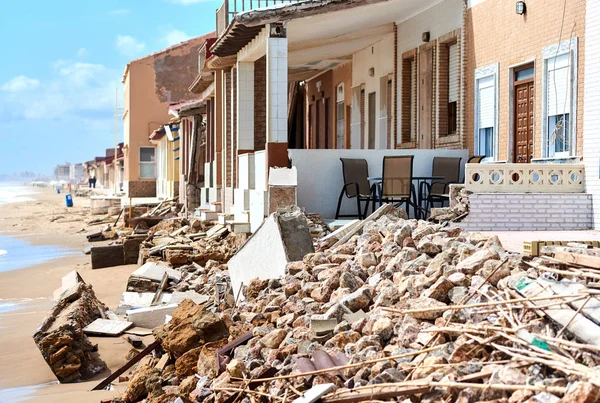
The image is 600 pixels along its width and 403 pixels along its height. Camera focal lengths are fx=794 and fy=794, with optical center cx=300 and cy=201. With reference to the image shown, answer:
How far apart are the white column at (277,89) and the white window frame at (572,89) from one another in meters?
4.22

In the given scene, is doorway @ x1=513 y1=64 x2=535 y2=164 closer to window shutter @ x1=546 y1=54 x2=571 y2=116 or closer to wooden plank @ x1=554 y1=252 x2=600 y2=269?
window shutter @ x1=546 y1=54 x2=571 y2=116

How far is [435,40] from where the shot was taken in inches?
622

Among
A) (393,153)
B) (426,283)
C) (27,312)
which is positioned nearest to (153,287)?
(27,312)

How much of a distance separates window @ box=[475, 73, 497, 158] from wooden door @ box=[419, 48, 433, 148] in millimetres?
1836

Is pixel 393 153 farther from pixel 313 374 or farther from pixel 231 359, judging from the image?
pixel 313 374

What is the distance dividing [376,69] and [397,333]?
1358 cm

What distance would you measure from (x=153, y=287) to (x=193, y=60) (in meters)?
29.4

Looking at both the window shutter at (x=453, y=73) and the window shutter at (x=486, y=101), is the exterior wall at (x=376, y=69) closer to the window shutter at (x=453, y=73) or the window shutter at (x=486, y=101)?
the window shutter at (x=453, y=73)

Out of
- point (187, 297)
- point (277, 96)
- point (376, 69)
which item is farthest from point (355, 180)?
point (376, 69)

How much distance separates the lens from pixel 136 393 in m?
7.09

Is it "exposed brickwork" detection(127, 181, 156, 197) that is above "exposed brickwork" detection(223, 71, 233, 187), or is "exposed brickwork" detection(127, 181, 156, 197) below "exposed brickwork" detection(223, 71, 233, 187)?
below

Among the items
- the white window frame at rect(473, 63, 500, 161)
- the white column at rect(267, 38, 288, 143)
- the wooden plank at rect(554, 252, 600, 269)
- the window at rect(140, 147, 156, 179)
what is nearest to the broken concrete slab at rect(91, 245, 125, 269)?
the white column at rect(267, 38, 288, 143)

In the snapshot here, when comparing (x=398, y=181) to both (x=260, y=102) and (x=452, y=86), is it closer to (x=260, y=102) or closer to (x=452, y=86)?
(x=452, y=86)

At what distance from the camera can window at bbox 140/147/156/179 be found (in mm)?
42625
